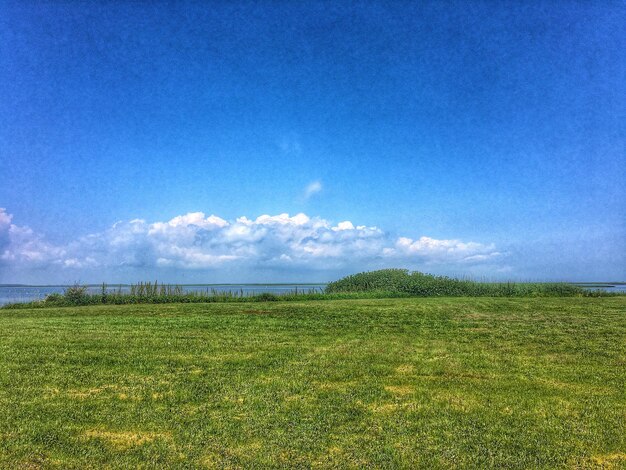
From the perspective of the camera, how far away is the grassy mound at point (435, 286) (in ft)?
102

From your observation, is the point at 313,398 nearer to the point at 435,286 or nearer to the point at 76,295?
the point at 76,295

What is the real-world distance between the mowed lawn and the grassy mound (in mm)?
17820

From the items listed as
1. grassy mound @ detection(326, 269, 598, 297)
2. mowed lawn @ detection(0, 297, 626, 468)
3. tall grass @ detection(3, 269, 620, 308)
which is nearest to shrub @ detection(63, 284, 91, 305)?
tall grass @ detection(3, 269, 620, 308)

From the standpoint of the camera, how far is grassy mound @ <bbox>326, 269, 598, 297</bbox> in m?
31.1

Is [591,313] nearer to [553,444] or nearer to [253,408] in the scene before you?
[553,444]

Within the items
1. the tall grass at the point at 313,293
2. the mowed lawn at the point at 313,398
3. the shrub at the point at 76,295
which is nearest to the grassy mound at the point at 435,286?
the tall grass at the point at 313,293

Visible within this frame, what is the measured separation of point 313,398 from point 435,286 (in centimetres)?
2991

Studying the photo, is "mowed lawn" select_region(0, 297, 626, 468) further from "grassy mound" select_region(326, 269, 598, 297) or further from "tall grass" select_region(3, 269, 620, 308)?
"grassy mound" select_region(326, 269, 598, 297)

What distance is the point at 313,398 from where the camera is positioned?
24.5 feet

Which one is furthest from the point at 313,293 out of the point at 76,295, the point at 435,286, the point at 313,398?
the point at 313,398

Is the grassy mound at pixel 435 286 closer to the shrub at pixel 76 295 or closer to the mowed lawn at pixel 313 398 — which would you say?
the mowed lawn at pixel 313 398

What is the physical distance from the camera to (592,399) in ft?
25.1

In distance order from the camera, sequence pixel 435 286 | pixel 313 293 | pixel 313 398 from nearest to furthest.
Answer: pixel 313 398, pixel 313 293, pixel 435 286

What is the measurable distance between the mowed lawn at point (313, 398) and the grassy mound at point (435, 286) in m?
17.8
